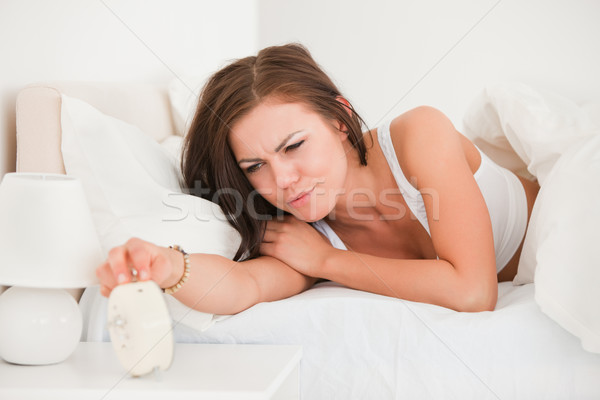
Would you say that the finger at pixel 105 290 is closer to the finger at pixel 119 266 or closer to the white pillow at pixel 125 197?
the finger at pixel 119 266

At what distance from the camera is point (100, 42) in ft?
5.35

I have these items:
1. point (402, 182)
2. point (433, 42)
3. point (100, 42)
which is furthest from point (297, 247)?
point (433, 42)

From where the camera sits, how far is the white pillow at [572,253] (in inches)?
38.7

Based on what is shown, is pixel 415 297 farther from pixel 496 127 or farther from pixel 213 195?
pixel 496 127

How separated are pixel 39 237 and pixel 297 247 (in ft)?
2.04

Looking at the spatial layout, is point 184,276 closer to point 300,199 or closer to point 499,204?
point 300,199

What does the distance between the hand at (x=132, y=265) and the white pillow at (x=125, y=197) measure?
0.26 metres

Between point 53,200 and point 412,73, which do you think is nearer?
point 53,200

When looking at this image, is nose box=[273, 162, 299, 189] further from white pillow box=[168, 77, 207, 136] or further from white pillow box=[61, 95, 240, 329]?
white pillow box=[168, 77, 207, 136]

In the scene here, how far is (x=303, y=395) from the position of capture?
1.04 meters

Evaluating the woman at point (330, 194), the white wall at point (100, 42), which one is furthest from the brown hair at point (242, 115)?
the white wall at point (100, 42)

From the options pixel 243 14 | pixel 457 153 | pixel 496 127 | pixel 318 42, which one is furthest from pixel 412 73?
pixel 457 153

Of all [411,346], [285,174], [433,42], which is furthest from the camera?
[433,42]

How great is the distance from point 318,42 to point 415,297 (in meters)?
3.13
